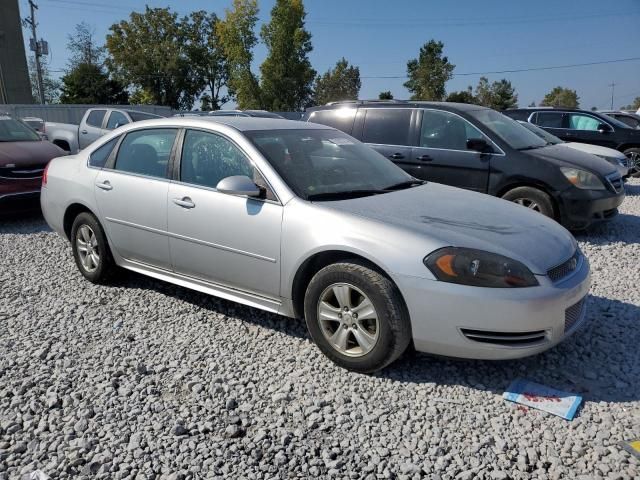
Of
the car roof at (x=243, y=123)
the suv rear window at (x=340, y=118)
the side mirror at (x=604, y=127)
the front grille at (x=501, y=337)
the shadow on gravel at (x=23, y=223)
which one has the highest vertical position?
the car roof at (x=243, y=123)

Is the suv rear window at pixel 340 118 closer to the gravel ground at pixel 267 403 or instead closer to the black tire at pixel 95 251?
the black tire at pixel 95 251

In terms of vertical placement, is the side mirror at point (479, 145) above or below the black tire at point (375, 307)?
above

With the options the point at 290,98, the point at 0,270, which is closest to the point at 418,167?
the point at 0,270

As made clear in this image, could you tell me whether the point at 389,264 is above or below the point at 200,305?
above

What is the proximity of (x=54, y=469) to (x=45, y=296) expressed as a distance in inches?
102

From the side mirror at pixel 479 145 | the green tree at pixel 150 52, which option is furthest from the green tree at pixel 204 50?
the side mirror at pixel 479 145

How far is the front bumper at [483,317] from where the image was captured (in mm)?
2844

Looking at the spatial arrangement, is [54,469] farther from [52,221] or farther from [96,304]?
[52,221]

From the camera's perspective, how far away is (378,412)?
9.34 ft

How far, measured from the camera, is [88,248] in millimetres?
4840

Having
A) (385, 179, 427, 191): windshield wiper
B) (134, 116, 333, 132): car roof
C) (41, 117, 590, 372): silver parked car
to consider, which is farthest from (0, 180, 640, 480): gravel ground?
(134, 116, 333, 132): car roof

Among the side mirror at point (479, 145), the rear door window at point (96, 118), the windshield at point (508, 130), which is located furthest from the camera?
the rear door window at point (96, 118)

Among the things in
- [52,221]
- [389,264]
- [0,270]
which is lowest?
[0,270]

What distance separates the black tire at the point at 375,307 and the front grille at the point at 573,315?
97 centimetres
